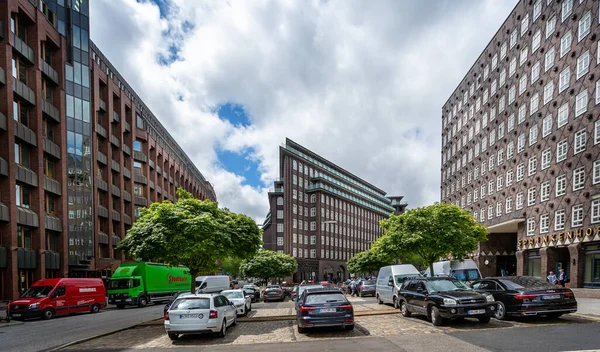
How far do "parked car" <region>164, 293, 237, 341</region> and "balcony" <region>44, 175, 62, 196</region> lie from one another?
2707 centimetres

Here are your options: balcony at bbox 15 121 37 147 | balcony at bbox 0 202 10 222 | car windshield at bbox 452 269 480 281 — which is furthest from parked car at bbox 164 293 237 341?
balcony at bbox 15 121 37 147

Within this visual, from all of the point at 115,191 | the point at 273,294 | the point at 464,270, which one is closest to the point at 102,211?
the point at 115,191

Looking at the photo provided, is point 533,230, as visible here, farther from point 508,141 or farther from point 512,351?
point 512,351

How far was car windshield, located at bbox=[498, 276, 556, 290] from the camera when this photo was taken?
1432 cm

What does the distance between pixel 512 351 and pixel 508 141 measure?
37293 millimetres

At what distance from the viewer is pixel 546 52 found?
1409 inches

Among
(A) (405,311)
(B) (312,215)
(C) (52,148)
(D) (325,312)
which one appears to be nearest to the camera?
(D) (325,312)

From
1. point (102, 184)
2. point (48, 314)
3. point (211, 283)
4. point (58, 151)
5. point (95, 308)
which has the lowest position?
point (95, 308)

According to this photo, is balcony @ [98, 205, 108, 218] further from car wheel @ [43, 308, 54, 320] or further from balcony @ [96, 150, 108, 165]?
car wheel @ [43, 308, 54, 320]

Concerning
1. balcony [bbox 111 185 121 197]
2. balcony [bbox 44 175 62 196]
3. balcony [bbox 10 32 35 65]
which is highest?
balcony [bbox 10 32 35 65]

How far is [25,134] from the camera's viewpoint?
32.2m

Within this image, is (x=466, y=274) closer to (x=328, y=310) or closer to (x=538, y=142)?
(x=538, y=142)

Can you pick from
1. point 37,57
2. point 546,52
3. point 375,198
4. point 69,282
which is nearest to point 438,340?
point 69,282

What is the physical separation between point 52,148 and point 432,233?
31387mm
